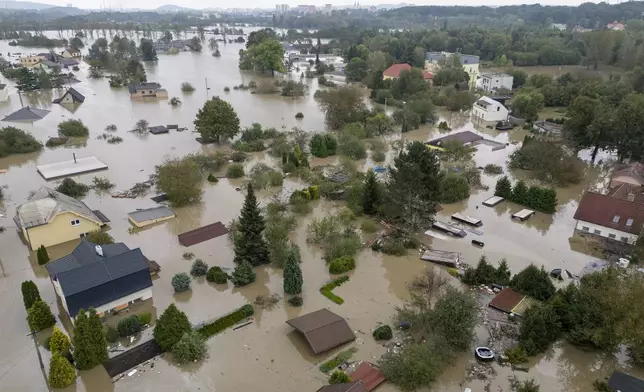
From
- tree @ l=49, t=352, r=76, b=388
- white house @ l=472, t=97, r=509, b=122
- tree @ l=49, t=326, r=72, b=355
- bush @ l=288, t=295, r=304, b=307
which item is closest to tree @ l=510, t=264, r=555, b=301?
bush @ l=288, t=295, r=304, b=307

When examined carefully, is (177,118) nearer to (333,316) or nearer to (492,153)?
(492,153)

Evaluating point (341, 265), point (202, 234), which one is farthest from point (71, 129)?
point (341, 265)

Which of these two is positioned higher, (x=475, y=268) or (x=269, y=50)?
(x=269, y=50)

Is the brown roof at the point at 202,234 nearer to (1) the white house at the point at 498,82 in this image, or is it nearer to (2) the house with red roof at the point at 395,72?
(2) the house with red roof at the point at 395,72

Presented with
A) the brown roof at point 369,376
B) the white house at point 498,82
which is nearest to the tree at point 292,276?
the brown roof at point 369,376

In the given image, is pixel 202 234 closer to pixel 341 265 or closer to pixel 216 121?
pixel 341 265

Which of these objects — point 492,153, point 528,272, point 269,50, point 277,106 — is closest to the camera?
point 528,272

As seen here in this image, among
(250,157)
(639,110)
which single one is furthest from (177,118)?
(639,110)

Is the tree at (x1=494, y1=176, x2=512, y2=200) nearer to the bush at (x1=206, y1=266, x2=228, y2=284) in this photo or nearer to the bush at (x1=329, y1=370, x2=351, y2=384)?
the bush at (x1=206, y1=266, x2=228, y2=284)
